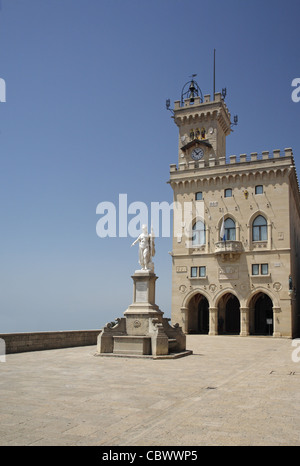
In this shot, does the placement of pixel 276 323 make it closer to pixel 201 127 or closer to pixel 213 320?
pixel 213 320

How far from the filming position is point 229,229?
4106 centimetres

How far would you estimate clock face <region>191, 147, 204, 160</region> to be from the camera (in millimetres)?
46969

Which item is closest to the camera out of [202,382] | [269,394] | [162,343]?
[269,394]

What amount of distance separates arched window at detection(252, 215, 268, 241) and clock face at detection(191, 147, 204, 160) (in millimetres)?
10909

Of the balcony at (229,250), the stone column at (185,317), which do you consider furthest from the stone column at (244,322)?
the stone column at (185,317)

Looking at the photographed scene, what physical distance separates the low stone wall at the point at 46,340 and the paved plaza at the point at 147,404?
12.3ft

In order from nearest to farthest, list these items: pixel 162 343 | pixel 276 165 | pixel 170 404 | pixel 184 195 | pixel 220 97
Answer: pixel 170 404 < pixel 162 343 < pixel 276 165 < pixel 184 195 < pixel 220 97

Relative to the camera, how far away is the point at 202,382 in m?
12.4

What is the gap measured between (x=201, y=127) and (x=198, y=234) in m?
13.1

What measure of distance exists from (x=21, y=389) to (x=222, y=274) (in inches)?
1232

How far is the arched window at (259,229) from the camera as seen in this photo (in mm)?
39375

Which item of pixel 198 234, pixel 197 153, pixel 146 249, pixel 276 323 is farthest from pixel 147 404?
pixel 197 153

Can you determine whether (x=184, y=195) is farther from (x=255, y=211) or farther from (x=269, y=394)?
(x=269, y=394)
